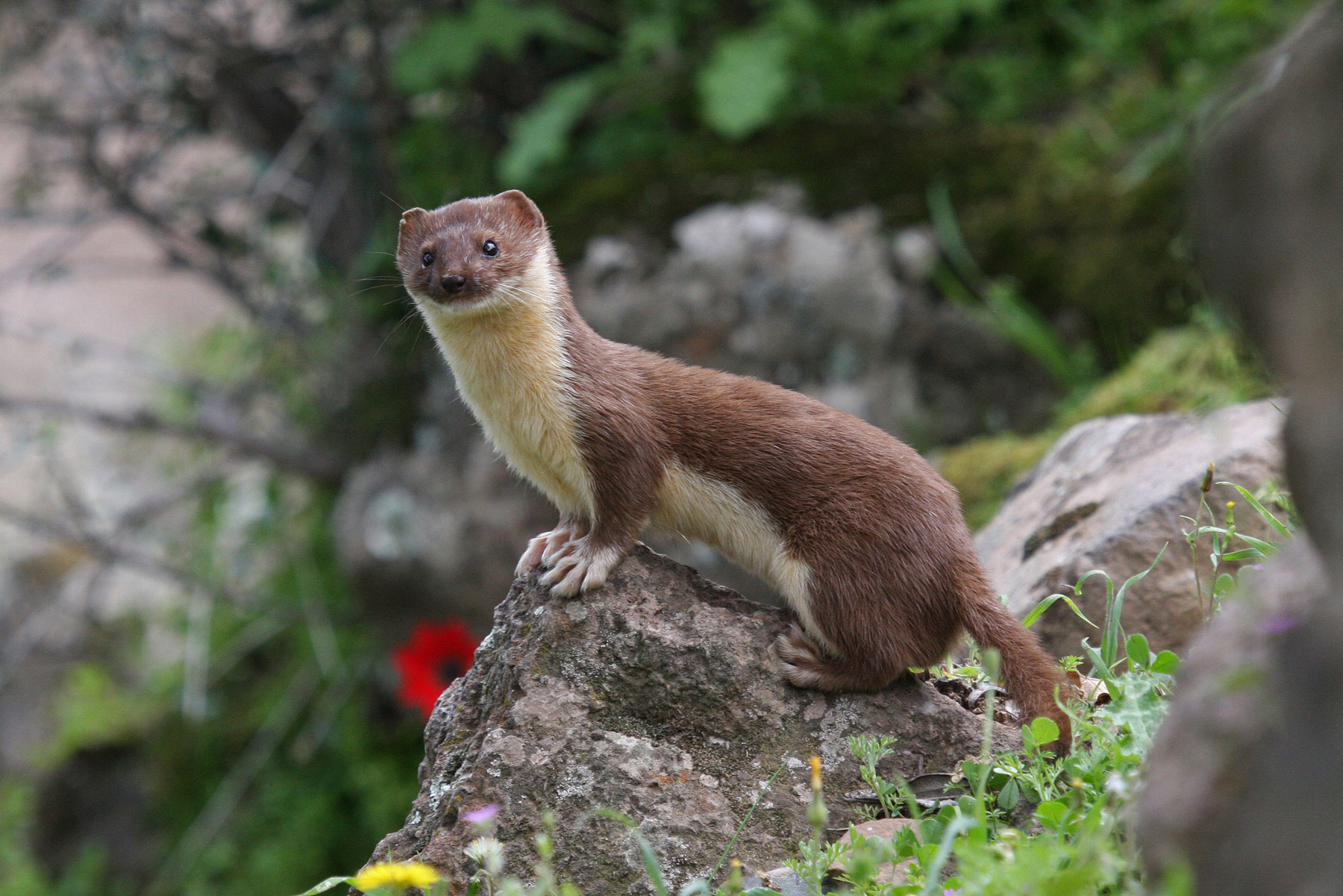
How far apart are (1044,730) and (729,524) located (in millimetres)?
1226

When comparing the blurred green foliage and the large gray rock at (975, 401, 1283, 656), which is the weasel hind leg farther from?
the blurred green foliage

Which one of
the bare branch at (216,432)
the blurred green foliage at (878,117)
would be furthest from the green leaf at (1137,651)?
the bare branch at (216,432)

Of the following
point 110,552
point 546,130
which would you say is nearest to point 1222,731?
point 546,130

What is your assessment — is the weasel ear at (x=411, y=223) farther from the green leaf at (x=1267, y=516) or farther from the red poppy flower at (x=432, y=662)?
the red poppy flower at (x=432, y=662)

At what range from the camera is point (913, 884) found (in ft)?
8.43

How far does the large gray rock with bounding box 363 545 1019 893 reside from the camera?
3.16 m

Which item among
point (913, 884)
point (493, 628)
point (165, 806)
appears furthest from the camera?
point (165, 806)

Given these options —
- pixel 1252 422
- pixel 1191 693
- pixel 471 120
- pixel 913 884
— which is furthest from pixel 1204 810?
pixel 471 120

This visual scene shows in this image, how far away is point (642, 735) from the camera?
3.39 metres

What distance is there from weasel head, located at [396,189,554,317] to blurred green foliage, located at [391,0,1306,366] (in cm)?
356

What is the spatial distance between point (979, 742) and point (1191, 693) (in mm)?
1374

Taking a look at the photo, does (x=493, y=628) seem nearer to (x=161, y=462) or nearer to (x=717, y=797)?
(x=717, y=797)

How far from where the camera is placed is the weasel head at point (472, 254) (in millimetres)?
3877

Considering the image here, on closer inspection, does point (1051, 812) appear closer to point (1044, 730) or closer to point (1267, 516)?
point (1044, 730)
